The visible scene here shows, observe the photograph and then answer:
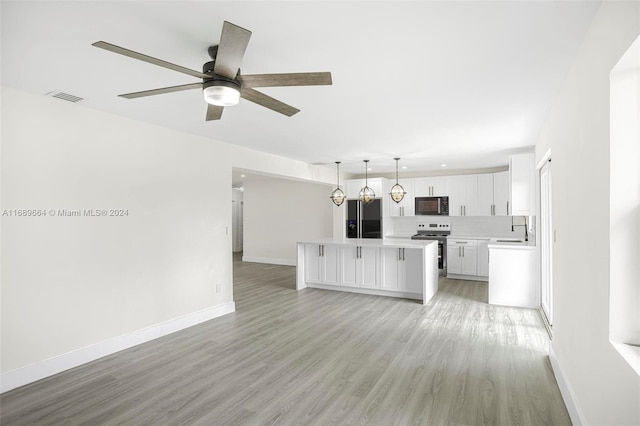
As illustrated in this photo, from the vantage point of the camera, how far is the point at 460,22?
1.90 m

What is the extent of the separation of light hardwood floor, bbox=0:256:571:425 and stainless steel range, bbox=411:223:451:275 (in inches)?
109

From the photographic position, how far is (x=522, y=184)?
4.99 metres

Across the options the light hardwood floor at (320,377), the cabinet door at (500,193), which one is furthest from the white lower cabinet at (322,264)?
the cabinet door at (500,193)

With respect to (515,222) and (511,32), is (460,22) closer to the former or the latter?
(511,32)

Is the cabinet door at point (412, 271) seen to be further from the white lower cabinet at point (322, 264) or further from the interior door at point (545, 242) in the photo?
the interior door at point (545, 242)

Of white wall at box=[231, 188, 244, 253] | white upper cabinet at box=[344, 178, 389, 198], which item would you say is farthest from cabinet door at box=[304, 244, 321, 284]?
white wall at box=[231, 188, 244, 253]

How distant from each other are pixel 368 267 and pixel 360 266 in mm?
153

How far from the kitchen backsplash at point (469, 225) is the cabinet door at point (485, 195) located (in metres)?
0.46

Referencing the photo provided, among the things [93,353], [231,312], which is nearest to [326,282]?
[231,312]

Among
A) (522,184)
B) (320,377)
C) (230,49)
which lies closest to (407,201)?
(522,184)

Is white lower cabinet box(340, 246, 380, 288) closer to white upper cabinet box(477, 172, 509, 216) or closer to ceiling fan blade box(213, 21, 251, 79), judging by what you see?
white upper cabinet box(477, 172, 509, 216)

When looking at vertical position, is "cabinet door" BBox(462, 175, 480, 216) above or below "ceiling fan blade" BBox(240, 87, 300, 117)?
below

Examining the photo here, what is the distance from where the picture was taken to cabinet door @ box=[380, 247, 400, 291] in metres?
5.75

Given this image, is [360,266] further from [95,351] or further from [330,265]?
[95,351]
